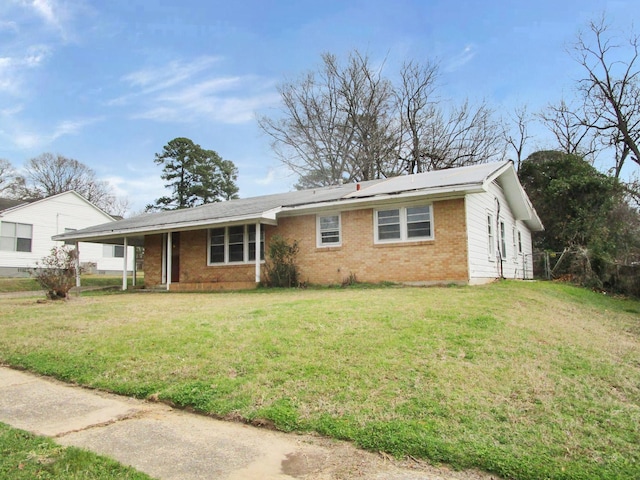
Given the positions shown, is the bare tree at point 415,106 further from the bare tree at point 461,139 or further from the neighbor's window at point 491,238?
the neighbor's window at point 491,238

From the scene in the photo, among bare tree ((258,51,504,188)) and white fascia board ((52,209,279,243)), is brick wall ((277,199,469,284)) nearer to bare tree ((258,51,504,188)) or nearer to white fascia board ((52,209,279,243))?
white fascia board ((52,209,279,243))

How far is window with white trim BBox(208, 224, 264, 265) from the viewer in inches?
652

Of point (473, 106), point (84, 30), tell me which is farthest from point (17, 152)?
point (473, 106)

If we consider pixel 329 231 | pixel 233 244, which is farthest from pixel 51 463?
pixel 233 244

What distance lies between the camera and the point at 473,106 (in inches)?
1292

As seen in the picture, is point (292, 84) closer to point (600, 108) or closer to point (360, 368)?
point (600, 108)

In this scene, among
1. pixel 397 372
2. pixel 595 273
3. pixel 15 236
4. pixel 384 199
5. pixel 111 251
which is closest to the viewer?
pixel 397 372

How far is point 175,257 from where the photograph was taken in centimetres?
1925

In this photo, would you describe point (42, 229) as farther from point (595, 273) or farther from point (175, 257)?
point (595, 273)

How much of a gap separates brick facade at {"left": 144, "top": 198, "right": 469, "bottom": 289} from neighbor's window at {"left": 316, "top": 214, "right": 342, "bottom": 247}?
0.19 m

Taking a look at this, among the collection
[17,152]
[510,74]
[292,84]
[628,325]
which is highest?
[292,84]

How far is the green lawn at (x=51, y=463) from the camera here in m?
2.73

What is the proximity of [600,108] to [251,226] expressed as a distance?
2539 centimetres

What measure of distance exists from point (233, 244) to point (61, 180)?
4047 cm
